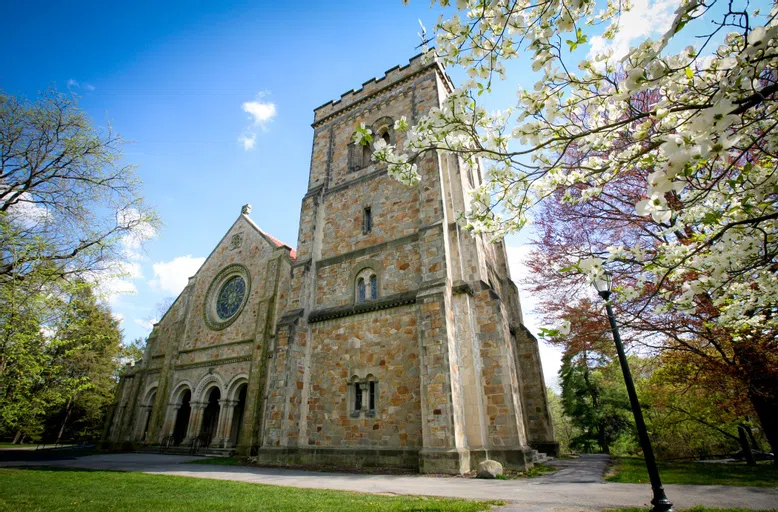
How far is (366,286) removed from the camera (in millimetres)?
13266

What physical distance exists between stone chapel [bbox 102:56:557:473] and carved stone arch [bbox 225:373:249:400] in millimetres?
56

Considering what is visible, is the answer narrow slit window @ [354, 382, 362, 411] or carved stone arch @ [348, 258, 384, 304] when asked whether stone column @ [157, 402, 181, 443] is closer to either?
narrow slit window @ [354, 382, 362, 411]

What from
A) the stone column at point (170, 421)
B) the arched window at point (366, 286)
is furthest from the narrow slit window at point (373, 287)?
the stone column at point (170, 421)

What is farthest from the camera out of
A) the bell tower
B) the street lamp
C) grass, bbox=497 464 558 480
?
the bell tower

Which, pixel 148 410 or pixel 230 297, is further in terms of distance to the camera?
pixel 148 410

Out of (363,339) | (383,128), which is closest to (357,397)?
(363,339)

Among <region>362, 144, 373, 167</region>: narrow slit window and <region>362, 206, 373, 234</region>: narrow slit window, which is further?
<region>362, 144, 373, 167</region>: narrow slit window

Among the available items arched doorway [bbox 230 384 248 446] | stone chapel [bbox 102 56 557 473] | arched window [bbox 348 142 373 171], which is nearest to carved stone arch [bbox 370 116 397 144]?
stone chapel [bbox 102 56 557 473]

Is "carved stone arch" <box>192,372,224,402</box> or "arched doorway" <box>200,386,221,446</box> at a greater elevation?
"carved stone arch" <box>192,372,224,402</box>

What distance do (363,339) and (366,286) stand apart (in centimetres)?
203

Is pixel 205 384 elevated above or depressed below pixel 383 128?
below

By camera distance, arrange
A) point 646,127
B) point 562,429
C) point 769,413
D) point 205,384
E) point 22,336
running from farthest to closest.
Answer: point 562,429
point 205,384
point 769,413
point 22,336
point 646,127

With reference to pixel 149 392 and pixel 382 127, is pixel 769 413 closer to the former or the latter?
pixel 382 127

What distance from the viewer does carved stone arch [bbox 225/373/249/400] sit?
17.0 meters
